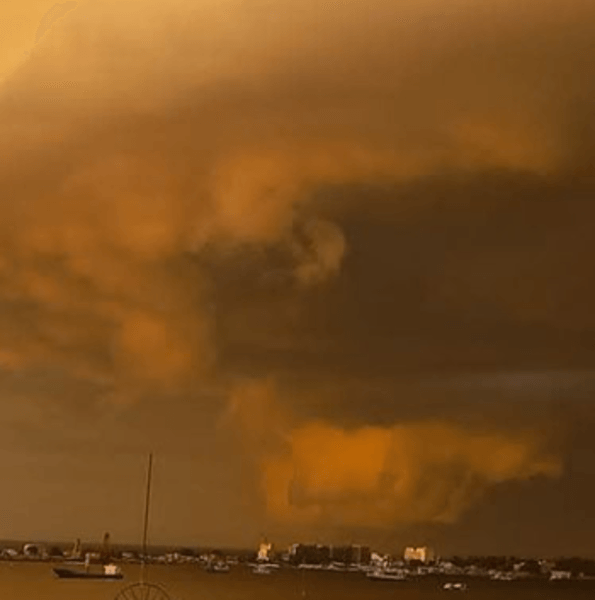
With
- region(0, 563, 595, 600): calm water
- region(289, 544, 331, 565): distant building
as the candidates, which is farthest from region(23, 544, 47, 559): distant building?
region(289, 544, 331, 565): distant building

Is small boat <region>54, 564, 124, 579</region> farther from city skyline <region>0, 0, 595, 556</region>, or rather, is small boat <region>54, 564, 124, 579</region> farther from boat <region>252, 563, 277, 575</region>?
boat <region>252, 563, 277, 575</region>

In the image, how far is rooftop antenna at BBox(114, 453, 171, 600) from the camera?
552 centimetres

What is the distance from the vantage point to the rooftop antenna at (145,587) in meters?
5.52

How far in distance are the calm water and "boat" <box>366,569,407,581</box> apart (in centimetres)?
4

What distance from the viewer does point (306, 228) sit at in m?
5.55

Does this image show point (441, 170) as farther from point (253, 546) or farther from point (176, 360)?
point (253, 546)

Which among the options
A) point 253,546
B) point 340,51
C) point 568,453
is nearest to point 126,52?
point 340,51

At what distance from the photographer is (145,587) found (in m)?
6.31

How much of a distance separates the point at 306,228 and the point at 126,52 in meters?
1.10

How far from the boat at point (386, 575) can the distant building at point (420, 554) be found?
213 mm

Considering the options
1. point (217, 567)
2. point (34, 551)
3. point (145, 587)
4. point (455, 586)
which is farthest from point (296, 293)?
point (145, 587)

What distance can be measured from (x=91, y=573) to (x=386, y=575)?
53.2 inches

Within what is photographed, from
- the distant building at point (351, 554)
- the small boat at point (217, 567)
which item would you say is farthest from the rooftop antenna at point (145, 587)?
the distant building at point (351, 554)

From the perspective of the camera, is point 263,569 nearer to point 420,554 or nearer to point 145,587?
point 420,554
